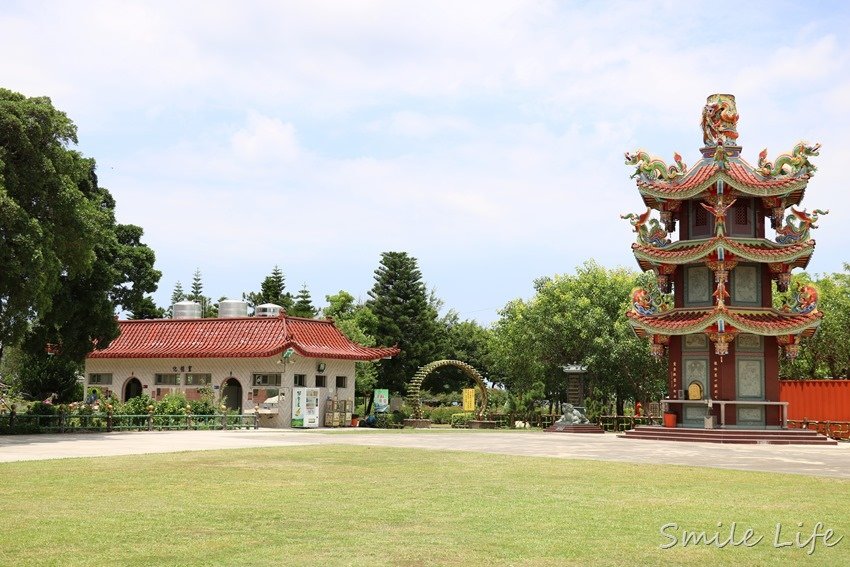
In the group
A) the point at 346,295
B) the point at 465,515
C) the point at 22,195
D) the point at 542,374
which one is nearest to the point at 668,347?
the point at 542,374

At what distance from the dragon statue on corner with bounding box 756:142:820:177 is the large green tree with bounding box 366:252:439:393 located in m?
37.4

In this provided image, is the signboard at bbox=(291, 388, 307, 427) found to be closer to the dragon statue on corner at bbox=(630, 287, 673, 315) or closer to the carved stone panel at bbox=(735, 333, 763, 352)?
the dragon statue on corner at bbox=(630, 287, 673, 315)

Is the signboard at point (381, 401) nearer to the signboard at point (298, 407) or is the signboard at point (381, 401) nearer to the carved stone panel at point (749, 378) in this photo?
the signboard at point (298, 407)

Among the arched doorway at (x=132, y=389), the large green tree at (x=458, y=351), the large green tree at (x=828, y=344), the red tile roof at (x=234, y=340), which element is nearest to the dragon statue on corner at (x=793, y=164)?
the large green tree at (x=828, y=344)

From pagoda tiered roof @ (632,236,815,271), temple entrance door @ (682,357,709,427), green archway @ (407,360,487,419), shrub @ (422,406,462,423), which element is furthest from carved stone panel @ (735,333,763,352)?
shrub @ (422,406,462,423)

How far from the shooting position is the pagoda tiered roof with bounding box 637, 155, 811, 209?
3647cm

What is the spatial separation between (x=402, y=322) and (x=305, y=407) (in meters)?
25.4

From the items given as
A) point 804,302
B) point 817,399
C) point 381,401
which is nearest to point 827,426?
point 817,399

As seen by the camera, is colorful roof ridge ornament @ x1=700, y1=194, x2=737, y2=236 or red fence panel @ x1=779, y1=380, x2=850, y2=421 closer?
colorful roof ridge ornament @ x1=700, y1=194, x2=737, y2=236

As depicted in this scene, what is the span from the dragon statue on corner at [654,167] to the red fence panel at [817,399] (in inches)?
397

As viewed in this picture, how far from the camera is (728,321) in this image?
35406mm

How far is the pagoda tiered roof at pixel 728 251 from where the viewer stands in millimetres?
36062

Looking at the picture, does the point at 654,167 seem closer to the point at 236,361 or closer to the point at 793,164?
the point at 793,164

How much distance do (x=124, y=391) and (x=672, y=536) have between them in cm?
4584
